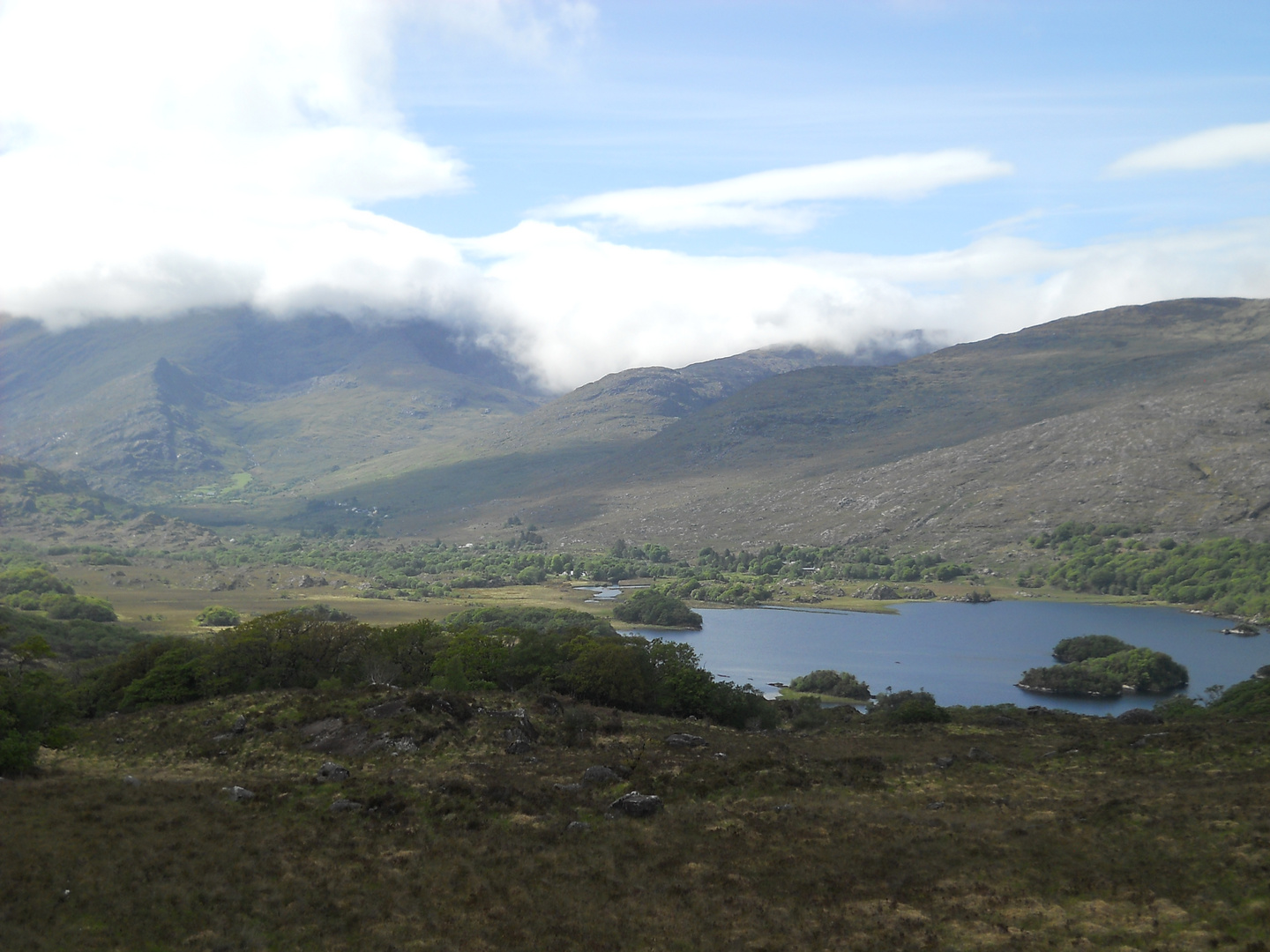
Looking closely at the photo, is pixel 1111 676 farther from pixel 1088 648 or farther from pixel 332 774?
pixel 332 774

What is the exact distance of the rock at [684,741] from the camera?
166 feet

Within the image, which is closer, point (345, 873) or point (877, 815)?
point (345, 873)

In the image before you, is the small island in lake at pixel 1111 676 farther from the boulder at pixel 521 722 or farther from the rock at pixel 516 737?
the rock at pixel 516 737

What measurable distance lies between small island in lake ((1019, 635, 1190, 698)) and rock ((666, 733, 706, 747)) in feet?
336

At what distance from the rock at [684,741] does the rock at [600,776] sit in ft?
28.9

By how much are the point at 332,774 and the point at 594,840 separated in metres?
12.9

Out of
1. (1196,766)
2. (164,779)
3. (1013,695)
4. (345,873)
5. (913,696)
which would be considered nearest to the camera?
(345,873)

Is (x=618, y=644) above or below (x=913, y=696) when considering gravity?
above

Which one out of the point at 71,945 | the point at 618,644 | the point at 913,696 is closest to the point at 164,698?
the point at 618,644

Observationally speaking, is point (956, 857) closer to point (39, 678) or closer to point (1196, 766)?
point (1196, 766)

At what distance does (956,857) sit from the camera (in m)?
32.1

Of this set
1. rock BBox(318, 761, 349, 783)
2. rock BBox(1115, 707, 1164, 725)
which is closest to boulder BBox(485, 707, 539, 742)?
rock BBox(318, 761, 349, 783)

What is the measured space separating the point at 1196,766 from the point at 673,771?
974 inches

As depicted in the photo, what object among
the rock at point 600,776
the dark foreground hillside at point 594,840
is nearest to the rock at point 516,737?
the dark foreground hillside at point 594,840
